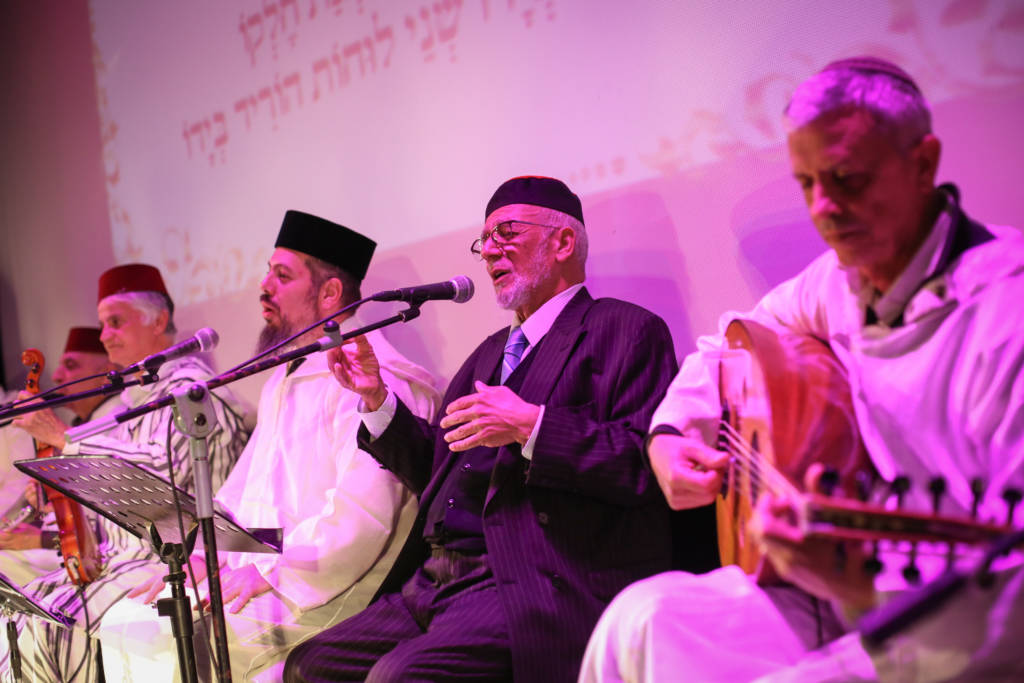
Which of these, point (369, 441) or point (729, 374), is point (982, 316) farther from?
point (369, 441)

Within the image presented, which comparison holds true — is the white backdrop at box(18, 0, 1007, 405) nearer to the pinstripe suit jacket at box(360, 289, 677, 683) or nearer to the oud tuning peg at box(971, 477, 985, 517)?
the pinstripe suit jacket at box(360, 289, 677, 683)

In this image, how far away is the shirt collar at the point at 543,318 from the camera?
10.3 feet

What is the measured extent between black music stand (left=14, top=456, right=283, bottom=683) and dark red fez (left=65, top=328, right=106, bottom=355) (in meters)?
2.91

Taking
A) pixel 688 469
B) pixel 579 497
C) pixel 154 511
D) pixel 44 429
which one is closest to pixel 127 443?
pixel 44 429

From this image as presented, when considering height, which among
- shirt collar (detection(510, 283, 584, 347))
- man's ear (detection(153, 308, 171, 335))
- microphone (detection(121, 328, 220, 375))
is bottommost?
shirt collar (detection(510, 283, 584, 347))

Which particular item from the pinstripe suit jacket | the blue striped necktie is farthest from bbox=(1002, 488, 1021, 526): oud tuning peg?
the blue striped necktie

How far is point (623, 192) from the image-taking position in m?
3.46

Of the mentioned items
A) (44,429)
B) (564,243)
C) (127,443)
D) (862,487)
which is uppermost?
(564,243)

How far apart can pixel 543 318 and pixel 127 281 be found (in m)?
2.79

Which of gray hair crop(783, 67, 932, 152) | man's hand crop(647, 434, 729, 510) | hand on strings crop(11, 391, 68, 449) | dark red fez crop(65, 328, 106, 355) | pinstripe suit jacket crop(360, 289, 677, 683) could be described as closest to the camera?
gray hair crop(783, 67, 932, 152)

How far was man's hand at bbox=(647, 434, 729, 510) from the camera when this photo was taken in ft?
6.95

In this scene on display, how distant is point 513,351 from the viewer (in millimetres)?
3203

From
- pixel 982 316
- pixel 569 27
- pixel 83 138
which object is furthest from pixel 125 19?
pixel 982 316

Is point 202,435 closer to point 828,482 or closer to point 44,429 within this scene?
point 828,482
